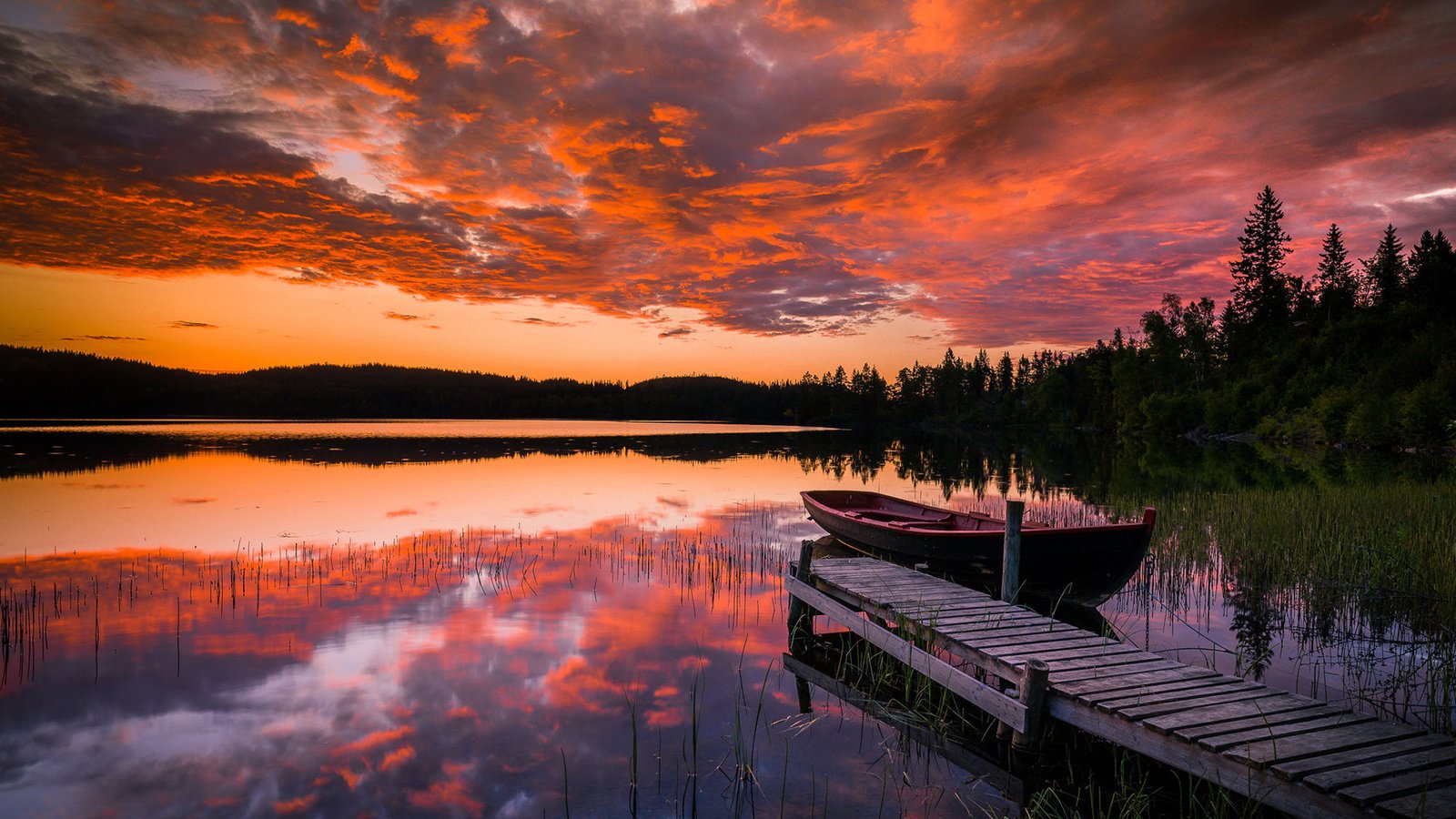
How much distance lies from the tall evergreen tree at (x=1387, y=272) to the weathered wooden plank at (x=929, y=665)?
86563mm

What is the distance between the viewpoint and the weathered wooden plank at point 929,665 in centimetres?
655

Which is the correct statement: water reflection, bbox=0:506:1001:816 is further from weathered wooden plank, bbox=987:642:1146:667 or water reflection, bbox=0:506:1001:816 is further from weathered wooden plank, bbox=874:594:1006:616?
weathered wooden plank, bbox=874:594:1006:616

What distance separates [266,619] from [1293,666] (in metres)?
15.0

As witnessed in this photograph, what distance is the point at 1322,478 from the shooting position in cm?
2884

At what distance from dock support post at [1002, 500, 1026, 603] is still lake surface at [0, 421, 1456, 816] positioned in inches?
88.5

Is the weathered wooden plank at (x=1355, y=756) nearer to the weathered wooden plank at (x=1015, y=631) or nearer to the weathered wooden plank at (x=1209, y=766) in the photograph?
the weathered wooden plank at (x=1209, y=766)

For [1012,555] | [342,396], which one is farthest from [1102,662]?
[342,396]

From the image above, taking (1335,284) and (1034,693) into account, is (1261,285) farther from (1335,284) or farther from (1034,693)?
(1034,693)

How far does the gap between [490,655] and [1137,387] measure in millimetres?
100987

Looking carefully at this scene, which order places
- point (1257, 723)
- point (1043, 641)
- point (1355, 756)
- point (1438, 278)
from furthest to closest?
point (1438, 278) < point (1043, 641) < point (1257, 723) < point (1355, 756)

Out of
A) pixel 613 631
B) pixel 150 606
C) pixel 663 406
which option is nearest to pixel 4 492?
pixel 150 606

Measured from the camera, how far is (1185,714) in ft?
18.7

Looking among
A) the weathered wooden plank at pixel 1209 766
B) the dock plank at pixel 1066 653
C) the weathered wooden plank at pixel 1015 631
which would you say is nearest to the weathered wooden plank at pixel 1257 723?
the weathered wooden plank at pixel 1209 766

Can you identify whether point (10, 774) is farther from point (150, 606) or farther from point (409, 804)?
point (150, 606)
